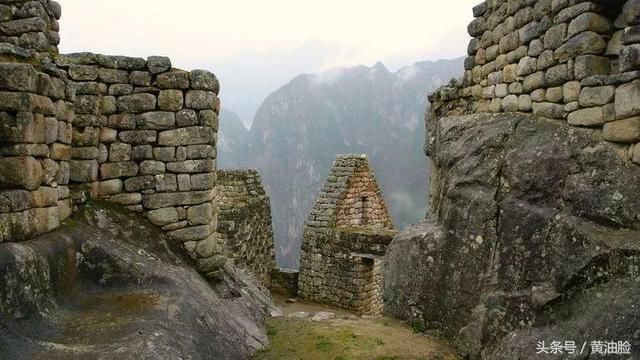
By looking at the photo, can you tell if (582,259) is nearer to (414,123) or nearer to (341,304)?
(341,304)

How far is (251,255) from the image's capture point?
1683cm

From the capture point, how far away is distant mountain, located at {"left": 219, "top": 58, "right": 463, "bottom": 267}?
260 ft

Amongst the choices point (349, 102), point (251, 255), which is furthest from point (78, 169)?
point (349, 102)

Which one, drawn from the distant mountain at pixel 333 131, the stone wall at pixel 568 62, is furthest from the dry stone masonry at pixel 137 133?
the distant mountain at pixel 333 131

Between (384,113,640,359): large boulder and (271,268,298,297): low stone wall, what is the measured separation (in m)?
10.8

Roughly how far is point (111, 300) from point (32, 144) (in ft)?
5.90

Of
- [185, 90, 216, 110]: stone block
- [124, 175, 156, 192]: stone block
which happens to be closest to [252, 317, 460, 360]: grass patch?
[124, 175, 156, 192]: stone block

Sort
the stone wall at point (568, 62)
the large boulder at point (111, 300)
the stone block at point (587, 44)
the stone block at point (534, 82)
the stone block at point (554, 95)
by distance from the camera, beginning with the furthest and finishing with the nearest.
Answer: the stone block at point (534, 82)
the stone block at point (554, 95)
the stone block at point (587, 44)
the stone wall at point (568, 62)
the large boulder at point (111, 300)

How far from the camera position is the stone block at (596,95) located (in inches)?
210

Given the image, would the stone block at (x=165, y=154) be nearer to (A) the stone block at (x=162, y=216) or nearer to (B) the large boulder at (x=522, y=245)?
(A) the stone block at (x=162, y=216)

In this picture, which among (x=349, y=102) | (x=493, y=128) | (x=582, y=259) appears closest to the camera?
(x=582, y=259)

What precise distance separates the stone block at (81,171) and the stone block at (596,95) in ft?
19.5

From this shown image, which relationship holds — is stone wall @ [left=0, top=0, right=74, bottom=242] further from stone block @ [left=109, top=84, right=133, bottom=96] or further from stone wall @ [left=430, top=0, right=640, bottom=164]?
stone wall @ [left=430, top=0, right=640, bottom=164]

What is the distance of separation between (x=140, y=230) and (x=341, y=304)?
10.7 metres
